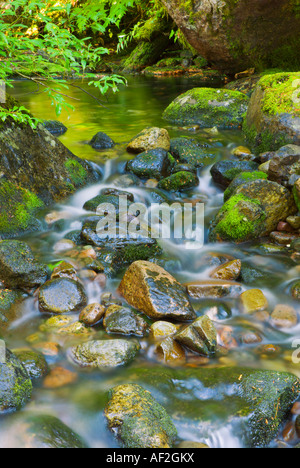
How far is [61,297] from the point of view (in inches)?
141

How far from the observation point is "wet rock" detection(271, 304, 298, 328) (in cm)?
348

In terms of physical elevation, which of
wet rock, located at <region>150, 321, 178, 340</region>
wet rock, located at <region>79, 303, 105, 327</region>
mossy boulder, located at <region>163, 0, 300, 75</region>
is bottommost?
wet rock, located at <region>150, 321, 178, 340</region>

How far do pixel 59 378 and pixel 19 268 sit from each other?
1.27 meters

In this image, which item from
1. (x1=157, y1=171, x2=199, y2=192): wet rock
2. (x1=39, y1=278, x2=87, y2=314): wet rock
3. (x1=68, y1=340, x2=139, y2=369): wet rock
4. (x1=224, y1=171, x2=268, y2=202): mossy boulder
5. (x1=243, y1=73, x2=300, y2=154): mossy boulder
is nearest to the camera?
(x1=68, y1=340, x2=139, y2=369): wet rock

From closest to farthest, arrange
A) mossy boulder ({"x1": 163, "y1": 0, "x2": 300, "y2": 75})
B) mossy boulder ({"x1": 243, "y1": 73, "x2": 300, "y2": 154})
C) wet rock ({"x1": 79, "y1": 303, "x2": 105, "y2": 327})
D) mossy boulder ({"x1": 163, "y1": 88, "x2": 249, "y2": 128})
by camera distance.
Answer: wet rock ({"x1": 79, "y1": 303, "x2": 105, "y2": 327}), mossy boulder ({"x1": 243, "y1": 73, "x2": 300, "y2": 154}), mossy boulder ({"x1": 163, "y1": 88, "x2": 249, "y2": 128}), mossy boulder ({"x1": 163, "y1": 0, "x2": 300, "y2": 75})

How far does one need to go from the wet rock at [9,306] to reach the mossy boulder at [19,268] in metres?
0.11

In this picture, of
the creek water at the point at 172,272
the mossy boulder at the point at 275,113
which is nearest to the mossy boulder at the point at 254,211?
the creek water at the point at 172,272

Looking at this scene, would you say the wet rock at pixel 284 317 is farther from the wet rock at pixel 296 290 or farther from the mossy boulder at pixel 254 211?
the mossy boulder at pixel 254 211

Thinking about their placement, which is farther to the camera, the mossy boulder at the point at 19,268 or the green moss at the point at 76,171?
the green moss at the point at 76,171

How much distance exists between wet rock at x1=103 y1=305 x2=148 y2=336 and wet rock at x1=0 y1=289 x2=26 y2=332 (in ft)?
2.68

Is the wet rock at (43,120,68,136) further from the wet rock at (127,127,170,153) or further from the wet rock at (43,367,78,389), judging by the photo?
the wet rock at (43,367,78,389)

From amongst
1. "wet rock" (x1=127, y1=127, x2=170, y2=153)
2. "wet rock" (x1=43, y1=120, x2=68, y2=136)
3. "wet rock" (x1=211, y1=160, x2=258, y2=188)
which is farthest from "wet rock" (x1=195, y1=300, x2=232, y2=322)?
"wet rock" (x1=43, y1=120, x2=68, y2=136)

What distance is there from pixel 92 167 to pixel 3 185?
201 centimetres

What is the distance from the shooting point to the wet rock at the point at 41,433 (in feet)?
7.38
